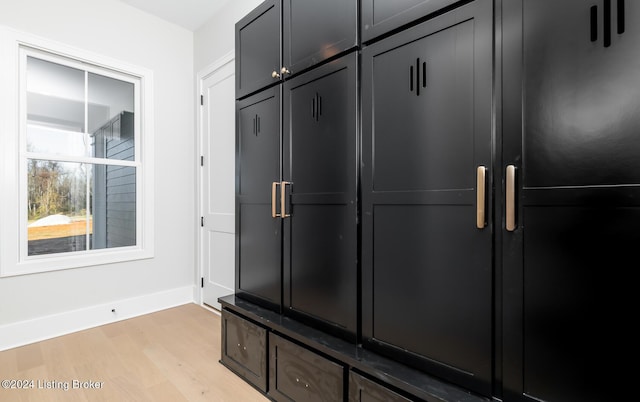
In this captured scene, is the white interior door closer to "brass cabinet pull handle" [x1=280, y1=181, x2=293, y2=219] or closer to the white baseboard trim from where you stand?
the white baseboard trim

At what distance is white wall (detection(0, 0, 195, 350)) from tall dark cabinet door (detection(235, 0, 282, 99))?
1.55 metres

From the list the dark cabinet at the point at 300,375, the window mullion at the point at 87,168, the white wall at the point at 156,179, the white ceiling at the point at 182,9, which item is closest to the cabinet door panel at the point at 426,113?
the dark cabinet at the point at 300,375

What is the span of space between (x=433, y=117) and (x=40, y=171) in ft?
10.6

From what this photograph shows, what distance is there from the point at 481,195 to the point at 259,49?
173 centimetres

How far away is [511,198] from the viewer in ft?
3.42

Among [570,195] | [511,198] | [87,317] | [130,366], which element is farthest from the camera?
[87,317]

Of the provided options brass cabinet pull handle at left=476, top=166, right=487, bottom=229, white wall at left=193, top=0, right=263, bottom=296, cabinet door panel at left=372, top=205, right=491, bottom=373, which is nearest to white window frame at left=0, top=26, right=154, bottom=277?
white wall at left=193, top=0, right=263, bottom=296

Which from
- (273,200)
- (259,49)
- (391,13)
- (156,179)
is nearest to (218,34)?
(259,49)

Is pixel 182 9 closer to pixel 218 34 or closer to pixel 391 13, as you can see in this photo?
pixel 218 34

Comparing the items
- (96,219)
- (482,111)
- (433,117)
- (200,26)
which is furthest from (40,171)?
(482,111)

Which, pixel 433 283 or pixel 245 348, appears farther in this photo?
pixel 245 348

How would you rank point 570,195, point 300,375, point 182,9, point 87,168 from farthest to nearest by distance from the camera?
point 182,9 < point 87,168 < point 300,375 < point 570,195

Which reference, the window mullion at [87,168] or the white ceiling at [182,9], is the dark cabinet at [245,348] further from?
the white ceiling at [182,9]

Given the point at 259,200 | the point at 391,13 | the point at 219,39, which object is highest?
the point at 219,39
